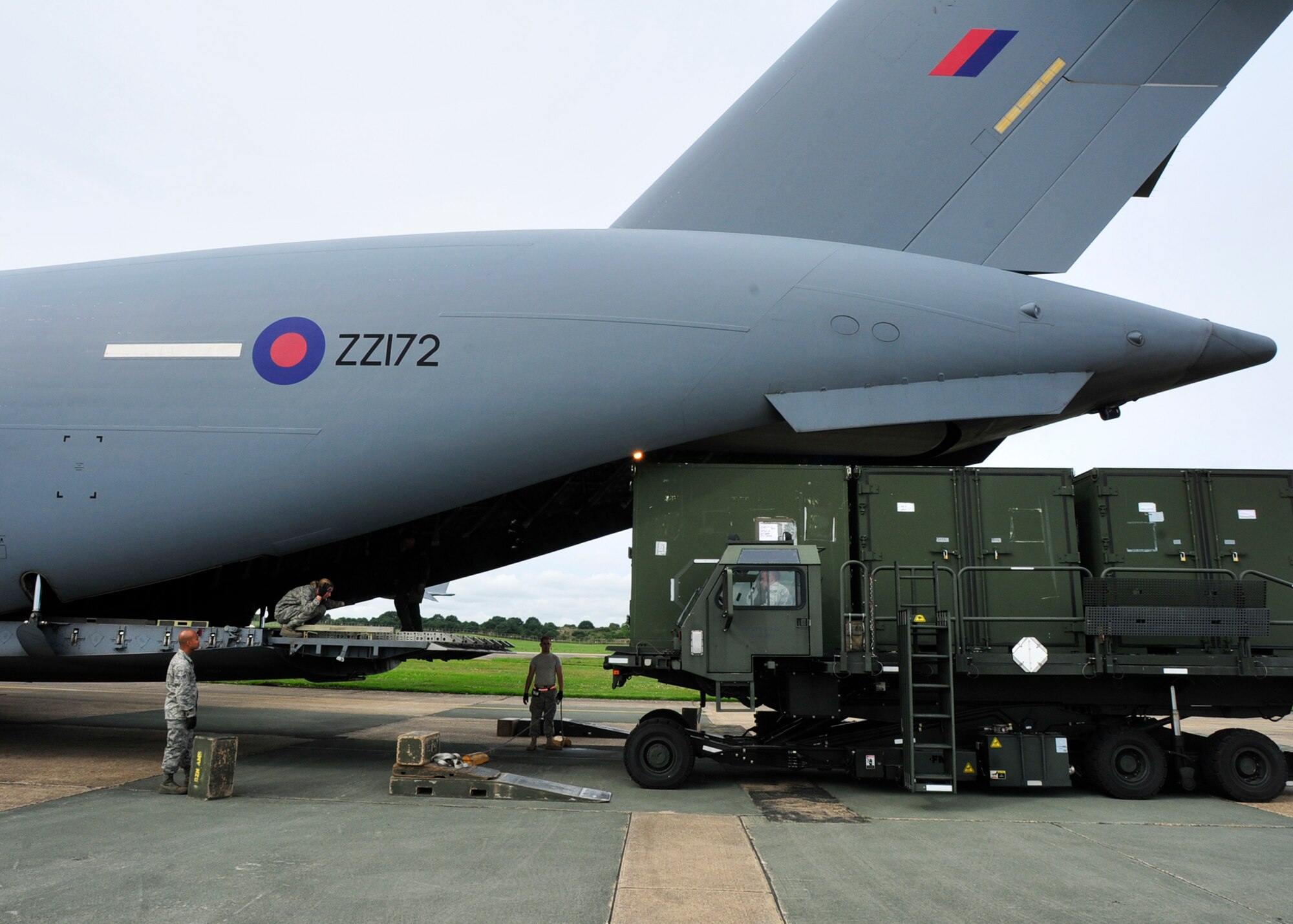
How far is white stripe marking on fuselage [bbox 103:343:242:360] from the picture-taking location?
902cm

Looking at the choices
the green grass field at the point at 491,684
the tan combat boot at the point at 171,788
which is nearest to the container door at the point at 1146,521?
the tan combat boot at the point at 171,788

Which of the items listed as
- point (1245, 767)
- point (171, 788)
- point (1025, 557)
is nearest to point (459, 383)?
point (171, 788)

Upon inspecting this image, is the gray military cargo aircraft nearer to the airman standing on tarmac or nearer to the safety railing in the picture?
the safety railing

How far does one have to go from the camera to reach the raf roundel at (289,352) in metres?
8.92

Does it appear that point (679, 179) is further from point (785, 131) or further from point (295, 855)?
point (295, 855)

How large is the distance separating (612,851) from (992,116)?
29.1 feet

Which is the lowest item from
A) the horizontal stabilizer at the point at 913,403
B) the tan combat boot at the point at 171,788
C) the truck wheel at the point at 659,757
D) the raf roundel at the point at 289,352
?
the tan combat boot at the point at 171,788

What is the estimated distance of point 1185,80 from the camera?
952cm

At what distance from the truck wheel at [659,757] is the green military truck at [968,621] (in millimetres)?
20

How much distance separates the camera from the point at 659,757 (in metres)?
8.15

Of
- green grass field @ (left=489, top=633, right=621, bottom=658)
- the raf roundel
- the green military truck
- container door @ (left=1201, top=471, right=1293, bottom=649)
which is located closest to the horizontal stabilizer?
the green military truck

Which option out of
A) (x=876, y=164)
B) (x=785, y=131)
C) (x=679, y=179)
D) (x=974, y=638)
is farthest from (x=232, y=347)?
(x=974, y=638)

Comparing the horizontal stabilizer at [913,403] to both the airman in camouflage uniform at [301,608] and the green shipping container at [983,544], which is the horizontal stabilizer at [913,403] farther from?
the airman in camouflage uniform at [301,608]

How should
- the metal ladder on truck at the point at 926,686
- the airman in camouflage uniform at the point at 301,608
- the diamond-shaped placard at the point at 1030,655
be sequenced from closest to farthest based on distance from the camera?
the metal ladder on truck at the point at 926,686, the diamond-shaped placard at the point at 1030,655, the airman in camouflage uniform at the point at 301,608
